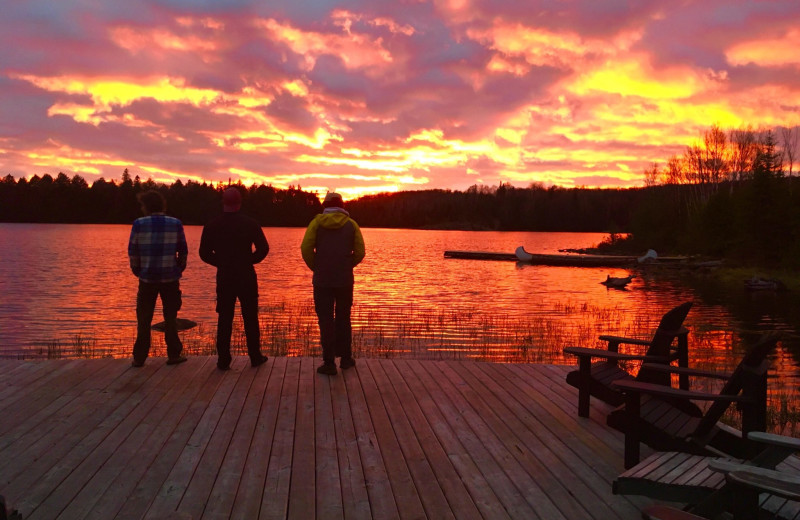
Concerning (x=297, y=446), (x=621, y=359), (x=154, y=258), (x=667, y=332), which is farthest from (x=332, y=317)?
(x=667, y=332)

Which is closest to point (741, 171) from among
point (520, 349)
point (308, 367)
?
point (520, 349)

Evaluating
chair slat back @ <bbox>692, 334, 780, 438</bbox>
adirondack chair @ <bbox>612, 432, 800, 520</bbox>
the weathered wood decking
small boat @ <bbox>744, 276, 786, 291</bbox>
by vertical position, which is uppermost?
chair slat back @ <bbox>692, 334, 780, 438</bbox>

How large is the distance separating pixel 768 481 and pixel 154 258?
227 inches

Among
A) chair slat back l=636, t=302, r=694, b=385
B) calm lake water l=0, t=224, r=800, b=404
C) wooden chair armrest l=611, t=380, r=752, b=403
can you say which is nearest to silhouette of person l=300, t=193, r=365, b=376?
chair slat back l=636, t=302, r=694, b=385

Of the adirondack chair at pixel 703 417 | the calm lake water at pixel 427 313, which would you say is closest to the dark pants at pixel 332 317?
the adirondack chair at pixel 703 417

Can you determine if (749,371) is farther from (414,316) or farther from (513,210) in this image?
(513,210)

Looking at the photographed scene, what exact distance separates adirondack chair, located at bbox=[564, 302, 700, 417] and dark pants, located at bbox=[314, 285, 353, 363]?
241 centimetres

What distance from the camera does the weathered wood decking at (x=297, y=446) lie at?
10.9 ft

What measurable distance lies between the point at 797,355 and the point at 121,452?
47.6 ft

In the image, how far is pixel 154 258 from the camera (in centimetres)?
630

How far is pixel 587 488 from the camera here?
360cm

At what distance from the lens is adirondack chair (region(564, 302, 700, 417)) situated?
4.59 metres

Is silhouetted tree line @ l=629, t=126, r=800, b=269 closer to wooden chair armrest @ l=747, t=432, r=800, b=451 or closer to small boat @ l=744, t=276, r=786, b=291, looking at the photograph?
small boat @ l=744, t=276, r=786, b=291

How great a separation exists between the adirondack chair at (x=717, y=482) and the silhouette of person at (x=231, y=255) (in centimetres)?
431
